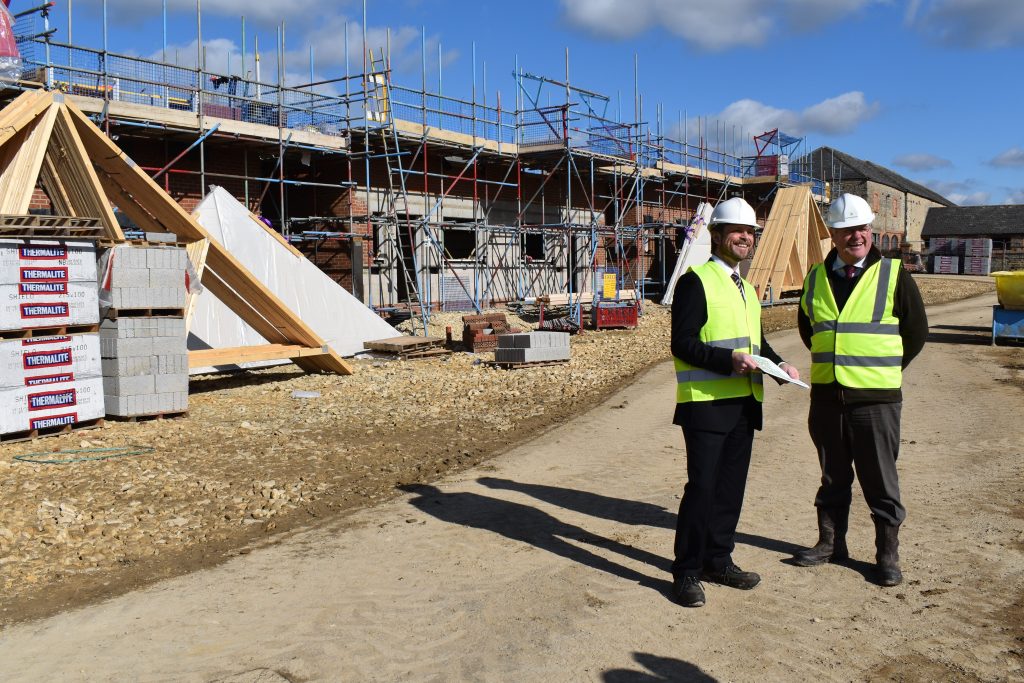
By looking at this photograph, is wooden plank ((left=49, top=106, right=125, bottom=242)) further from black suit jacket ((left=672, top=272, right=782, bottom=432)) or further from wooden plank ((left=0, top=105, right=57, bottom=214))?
black suit jacket ((left=672, top=272, right=782, bottom=432))

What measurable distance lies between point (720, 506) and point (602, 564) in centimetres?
88

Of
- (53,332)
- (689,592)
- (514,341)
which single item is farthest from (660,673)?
(514,341)

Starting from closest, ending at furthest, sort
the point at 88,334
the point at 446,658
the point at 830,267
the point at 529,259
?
the point at 446,658, the point at 830,267, the point at 88,334, the point at 529,259

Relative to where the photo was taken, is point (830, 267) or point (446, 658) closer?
point (446, 658)

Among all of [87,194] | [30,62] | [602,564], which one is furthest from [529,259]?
[602,564]

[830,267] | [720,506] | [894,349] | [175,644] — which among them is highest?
[830,267]

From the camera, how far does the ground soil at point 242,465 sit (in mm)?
5363

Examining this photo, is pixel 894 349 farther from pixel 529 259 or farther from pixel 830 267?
pixel 529 259

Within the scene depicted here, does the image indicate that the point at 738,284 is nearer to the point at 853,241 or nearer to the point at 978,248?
the point at 853,241

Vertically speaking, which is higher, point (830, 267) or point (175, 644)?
point (830, 267)

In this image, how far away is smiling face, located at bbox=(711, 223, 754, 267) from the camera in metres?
4.34

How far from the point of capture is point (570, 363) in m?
14.9

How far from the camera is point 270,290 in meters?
13.4

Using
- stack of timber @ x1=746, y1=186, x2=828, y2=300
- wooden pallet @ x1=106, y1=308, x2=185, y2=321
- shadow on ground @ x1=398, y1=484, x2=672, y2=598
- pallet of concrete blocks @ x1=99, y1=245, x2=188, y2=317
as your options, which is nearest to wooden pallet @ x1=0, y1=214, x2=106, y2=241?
pallet of concrete blocks @ x1=99, y1=245, x2=188, y2=317
